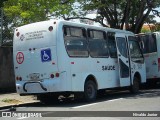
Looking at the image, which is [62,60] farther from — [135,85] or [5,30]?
[135,85]

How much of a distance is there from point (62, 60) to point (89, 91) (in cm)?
200

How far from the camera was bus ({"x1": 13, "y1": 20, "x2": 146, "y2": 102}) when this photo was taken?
1384cm

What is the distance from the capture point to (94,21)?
26750mm

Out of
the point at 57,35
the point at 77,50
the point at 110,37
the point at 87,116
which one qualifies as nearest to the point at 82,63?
the point at 77,50

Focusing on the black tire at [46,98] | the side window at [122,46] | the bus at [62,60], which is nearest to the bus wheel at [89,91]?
the bus at [62,60]

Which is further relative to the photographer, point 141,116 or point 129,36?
point 129,36

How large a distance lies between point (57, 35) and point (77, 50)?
1.14 m

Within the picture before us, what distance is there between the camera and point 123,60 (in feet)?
56.9

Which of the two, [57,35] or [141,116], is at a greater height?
[57,35]

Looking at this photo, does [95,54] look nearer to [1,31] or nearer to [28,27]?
[28,27]

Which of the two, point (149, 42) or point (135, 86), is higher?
point (149, 42)

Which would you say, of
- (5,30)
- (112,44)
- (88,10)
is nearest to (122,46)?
(112,44)

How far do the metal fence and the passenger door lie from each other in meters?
4.79

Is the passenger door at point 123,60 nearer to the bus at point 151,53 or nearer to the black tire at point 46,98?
the black tire at point 46,98
